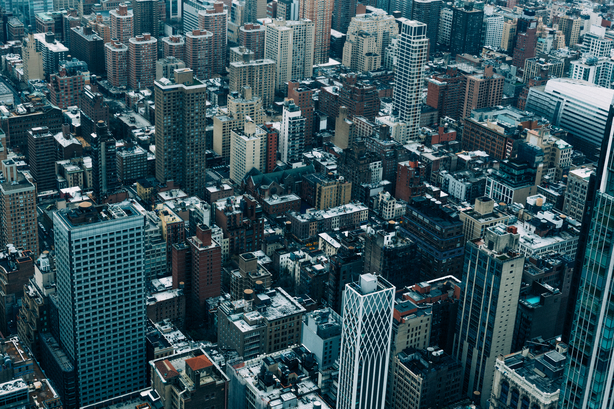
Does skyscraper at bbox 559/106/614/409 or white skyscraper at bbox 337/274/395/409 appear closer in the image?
skyscraper at bbox 559/106/614/409

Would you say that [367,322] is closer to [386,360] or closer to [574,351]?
[386,360]

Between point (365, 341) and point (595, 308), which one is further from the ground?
point (595, 308)

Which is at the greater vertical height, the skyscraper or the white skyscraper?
the skyscraper

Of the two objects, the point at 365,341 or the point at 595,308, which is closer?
the point at 595,308

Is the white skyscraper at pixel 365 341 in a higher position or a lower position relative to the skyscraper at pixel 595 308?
lower
